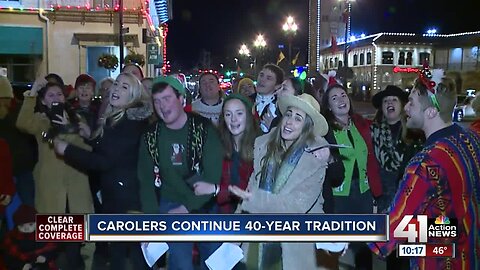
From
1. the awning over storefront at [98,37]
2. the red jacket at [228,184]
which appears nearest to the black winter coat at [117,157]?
the red jacket at [228,184]

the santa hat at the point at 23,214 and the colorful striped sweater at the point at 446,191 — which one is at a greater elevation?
the colorful striped sweater at the point at 446,191

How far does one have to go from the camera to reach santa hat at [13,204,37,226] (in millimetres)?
2500

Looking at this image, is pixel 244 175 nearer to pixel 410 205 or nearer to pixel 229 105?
pixel 229 105

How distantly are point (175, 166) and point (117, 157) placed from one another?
356 millimetres

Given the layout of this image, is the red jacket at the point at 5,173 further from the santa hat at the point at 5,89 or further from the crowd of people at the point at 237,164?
the santa hat at the point at 5,89

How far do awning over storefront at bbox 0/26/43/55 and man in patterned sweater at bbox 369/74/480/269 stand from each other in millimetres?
11327

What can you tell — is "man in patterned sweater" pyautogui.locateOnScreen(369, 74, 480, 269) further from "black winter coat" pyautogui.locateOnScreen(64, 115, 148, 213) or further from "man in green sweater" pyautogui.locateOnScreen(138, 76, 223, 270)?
"black winter coat" pyautogui.locateOnScreen(64, 115, 148, 213)

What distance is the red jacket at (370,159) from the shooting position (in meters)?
2.76

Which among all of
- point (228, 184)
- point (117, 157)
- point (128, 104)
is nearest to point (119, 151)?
point (117, 157)

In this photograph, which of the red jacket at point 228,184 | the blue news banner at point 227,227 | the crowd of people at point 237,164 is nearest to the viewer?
the blue news banner at point 227,227

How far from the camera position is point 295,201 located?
2.16 metres

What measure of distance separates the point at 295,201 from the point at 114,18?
12581mm

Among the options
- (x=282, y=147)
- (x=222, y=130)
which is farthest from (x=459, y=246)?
(x=222, y=130)

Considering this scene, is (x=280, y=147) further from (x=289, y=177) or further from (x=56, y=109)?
(x=56, y=109)
